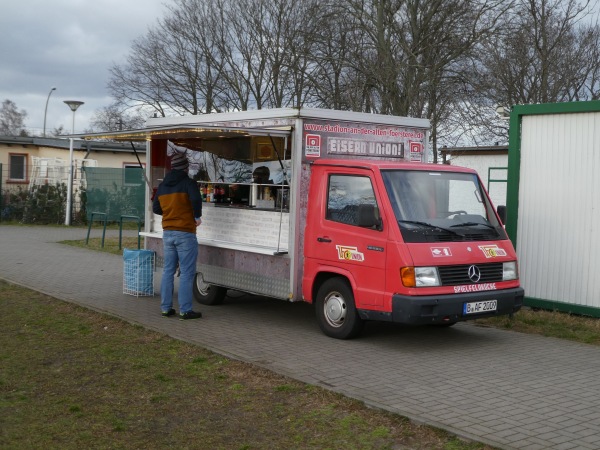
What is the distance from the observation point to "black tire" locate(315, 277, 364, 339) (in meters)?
8.52

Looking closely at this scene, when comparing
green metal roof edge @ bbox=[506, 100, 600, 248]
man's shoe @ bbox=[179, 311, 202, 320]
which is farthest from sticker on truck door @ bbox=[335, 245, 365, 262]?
green metal roof edge @ bbox=[506, 100, 600, 248]

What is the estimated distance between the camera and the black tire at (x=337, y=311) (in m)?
8.52

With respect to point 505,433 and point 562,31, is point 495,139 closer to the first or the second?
point 562,31

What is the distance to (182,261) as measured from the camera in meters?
9.85

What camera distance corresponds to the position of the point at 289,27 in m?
32.8

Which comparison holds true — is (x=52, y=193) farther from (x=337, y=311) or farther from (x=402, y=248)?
(x=402, y=248)

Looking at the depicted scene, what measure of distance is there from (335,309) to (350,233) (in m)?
0.93

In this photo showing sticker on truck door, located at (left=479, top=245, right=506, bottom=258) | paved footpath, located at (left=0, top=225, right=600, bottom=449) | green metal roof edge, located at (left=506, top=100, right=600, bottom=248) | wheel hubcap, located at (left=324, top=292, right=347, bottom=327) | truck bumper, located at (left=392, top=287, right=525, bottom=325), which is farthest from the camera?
green metal roof edge, located at (left=506, top=100, right=600, bottom=248)

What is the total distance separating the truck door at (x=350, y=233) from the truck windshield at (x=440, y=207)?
269 mm

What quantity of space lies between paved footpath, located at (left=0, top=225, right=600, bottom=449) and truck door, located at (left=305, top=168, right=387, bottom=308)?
0.77m

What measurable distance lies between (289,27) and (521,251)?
78.4ft

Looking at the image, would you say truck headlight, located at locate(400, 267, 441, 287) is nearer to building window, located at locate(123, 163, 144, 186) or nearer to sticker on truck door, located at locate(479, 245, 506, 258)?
sticker on truck door, located at locate(479, 245, 506, 258)

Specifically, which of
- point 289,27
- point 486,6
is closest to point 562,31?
point 486,6

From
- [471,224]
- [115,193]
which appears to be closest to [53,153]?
[115,193]
